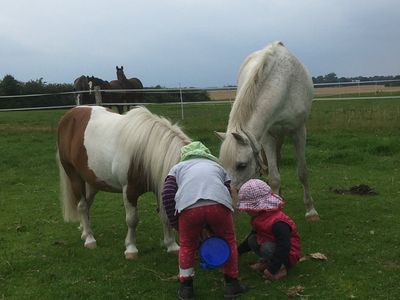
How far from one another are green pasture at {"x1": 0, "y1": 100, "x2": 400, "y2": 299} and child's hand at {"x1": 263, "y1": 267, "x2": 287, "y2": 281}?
2.4 inches

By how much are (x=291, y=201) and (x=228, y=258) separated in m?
3.47

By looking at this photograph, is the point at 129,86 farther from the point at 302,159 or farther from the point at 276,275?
the point at 276,275

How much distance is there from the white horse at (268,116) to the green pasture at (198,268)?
82 cm

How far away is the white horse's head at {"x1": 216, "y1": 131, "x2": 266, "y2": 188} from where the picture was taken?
179 inches

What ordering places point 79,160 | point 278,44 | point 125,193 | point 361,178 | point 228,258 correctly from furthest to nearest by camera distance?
point 361,178
point 278,44
point 79,160
point 125,193
point 228,258

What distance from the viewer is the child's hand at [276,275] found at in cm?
405

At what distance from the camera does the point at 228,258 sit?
3.65 m

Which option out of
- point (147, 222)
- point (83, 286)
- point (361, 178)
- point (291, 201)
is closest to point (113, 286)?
point (83, 286)

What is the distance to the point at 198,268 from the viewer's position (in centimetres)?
444

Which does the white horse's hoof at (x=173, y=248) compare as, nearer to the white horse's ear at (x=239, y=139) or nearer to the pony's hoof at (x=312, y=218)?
the white horse's ear at (x=239, y=139)

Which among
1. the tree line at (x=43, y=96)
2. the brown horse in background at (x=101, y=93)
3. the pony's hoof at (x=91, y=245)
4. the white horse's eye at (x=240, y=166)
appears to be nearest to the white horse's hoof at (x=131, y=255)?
the pony's hoof at (x=91, y=245)

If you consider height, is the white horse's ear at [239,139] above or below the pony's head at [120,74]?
below

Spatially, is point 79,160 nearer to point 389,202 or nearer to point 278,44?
point 278,44

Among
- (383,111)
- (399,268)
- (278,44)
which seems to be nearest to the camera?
(399,268)
